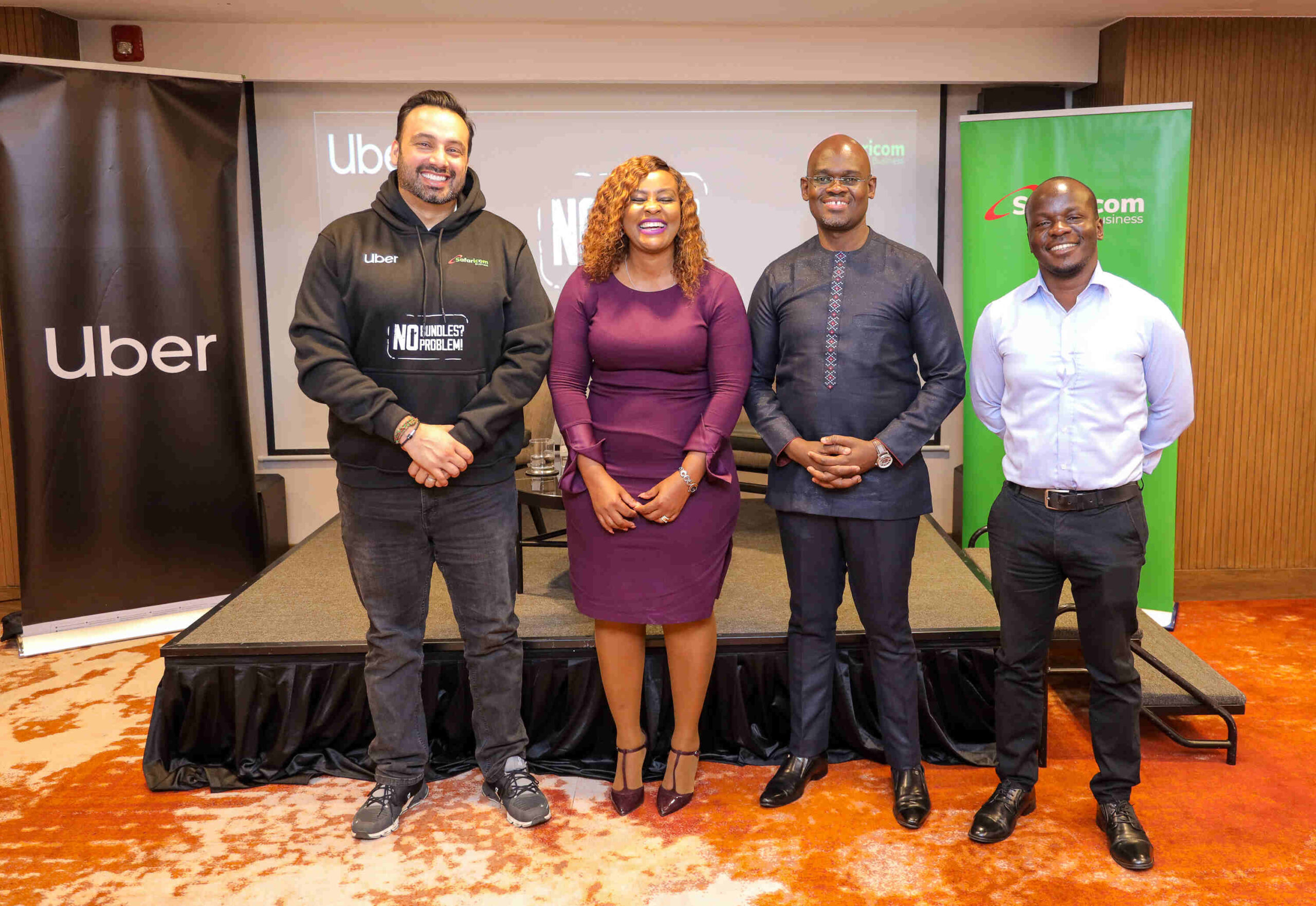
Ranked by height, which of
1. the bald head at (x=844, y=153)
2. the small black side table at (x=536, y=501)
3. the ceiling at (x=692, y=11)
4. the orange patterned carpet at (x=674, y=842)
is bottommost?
the orange patterned carpet at (x=674, y=842)

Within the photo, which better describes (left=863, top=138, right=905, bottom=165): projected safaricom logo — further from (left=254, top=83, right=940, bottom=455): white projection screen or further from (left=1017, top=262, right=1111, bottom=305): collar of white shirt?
(left=1017, top=262, right=1111, bottom=305): collar of white shirt

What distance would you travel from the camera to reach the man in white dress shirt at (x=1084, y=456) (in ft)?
7.52

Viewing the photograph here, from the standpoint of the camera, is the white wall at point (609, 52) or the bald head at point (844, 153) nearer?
the bald head at point (844, 153)

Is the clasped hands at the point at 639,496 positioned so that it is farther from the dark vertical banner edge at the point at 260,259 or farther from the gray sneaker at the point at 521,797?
the dark vertical banner edge at the point at 260,259

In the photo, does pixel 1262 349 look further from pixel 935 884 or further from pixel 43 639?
pixel 43 639

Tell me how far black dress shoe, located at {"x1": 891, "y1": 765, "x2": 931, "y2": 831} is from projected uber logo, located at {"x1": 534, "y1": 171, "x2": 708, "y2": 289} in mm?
3120

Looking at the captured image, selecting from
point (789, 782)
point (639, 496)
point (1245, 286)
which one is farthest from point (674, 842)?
point (1245, 286)

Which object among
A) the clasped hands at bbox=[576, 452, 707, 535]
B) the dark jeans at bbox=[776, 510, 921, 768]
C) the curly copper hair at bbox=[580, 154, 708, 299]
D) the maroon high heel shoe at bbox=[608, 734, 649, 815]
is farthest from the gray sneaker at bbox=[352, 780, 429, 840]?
the curly copper hair at bbox=[580, 154, 708, 299]

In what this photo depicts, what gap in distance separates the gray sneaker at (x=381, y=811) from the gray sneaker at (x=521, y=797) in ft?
0.80

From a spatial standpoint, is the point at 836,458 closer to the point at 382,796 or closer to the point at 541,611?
the point at 541,611

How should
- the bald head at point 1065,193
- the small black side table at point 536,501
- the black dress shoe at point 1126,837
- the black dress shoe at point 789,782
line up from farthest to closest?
the small black side table at point 536,501 → the black dress shoe at point 789,782 → the black dress shoe at point 1126,837 → the bald head at point 1065,193

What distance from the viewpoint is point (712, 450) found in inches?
98.7

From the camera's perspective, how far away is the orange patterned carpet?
2.34 metres

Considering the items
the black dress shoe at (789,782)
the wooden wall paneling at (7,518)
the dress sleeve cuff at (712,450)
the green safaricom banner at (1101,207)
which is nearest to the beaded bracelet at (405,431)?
the dress sleeve cuff at (712,450)
